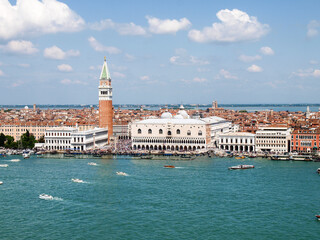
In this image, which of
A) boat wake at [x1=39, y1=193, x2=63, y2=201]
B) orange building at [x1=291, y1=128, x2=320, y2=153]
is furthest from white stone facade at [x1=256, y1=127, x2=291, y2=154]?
boat wake at [x1=39, y1=193, x2=63, y2=201]

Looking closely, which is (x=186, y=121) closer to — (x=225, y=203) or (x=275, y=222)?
(x=225, y=203)

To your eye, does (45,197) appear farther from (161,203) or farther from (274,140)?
(274,140)

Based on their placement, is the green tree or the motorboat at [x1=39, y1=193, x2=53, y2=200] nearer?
the motorboat at [x1=39, y1=193, x2=53, y2=200]

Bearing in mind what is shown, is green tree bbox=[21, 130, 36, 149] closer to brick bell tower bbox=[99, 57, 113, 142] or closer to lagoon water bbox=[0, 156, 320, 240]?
brick bell tower bbox=[99, 57, 113, 142]

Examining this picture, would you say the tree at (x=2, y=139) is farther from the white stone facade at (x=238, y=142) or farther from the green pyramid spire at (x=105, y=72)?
the white stone facade at (x=238, y=142)

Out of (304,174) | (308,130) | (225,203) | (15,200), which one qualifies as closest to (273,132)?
(308,130)

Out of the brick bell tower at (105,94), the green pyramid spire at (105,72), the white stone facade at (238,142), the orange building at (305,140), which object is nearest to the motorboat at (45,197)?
the white stone facade at (238,142)

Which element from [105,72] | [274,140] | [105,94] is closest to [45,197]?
[274,140]
